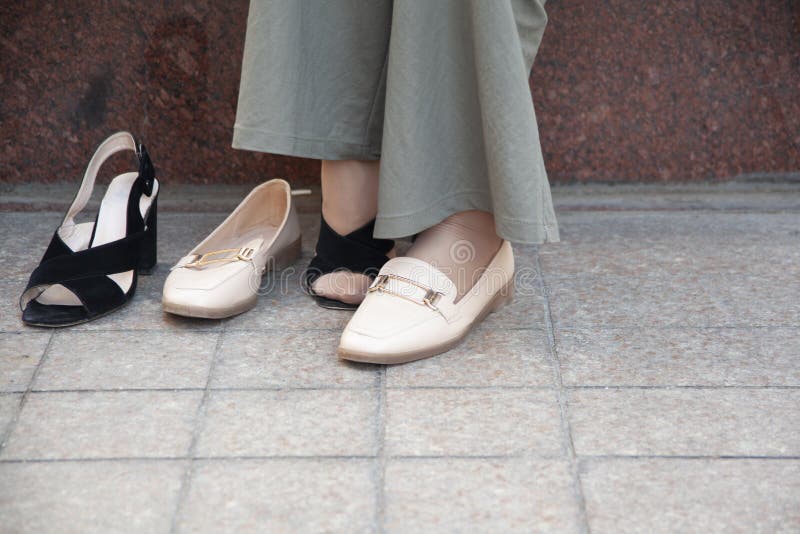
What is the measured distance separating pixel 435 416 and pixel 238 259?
19.2 inches

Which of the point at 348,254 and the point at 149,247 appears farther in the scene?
the point at 149,247

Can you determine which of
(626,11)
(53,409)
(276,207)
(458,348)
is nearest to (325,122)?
(276,207)

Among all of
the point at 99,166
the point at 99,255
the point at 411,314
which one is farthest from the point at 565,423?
the point at 99,166

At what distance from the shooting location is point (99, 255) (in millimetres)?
1373

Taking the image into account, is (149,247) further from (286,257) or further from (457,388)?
(457,388)

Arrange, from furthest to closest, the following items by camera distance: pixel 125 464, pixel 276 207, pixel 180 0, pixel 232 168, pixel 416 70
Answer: pixel 232 168 < pixel 180 0 < pixel 276 207 < pixel 416 70 < pixel 125 464

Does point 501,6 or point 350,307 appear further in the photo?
Result: point 350,307

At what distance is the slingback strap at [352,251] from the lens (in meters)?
1.40

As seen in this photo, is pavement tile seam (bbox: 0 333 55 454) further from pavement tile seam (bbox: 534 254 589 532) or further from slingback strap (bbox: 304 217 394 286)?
pavement tile seam (bbox: 534 254 589 532)

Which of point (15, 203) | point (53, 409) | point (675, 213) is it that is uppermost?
point (53, 409)

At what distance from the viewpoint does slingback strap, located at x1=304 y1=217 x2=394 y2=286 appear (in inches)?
55.1

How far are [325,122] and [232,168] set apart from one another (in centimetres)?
63

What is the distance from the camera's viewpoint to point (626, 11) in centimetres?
182

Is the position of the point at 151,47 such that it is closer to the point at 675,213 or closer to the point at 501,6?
the point at 501,6
